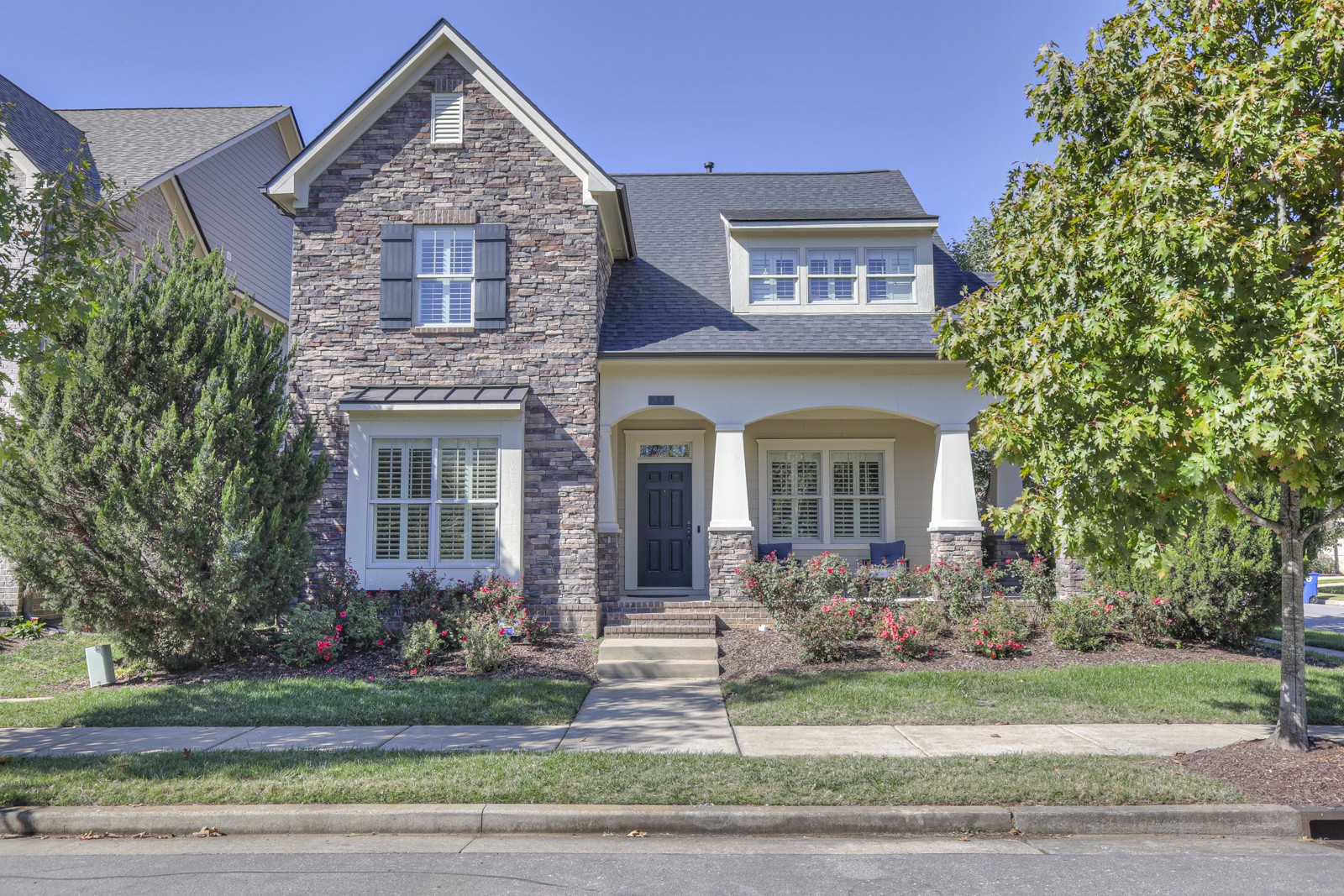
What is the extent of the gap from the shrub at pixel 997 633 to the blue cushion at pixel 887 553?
3120 mm

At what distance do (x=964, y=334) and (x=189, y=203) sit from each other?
15644 mm

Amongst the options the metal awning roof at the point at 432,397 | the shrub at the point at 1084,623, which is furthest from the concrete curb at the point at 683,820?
the metal awning roof at the point at 432,397

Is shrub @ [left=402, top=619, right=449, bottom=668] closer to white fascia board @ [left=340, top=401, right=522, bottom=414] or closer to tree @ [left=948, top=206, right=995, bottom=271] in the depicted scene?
white fascia board @ [left=340, top=401, right=522, bottom=414]

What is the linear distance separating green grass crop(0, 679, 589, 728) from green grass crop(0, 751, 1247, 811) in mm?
1340

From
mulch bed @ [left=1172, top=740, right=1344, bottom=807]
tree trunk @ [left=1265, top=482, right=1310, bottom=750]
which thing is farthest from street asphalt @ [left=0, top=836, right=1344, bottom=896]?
tree trunk @ [left=1265, top=482, right=1310, bottom=750]

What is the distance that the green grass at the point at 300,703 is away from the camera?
791 centimetres

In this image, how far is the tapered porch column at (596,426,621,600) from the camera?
12.2 m

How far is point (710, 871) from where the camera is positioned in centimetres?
480

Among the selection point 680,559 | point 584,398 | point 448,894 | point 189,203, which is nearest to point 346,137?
point 584,398

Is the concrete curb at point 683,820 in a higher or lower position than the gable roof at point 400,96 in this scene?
lower

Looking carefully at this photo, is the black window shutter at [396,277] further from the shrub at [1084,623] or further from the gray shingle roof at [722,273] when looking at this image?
the shrub at [1084,623]

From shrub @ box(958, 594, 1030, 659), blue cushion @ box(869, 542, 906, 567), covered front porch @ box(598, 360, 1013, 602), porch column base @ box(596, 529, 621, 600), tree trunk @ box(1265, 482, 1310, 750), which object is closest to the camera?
tree trunk @ box(1265, 482, 1310, 750)

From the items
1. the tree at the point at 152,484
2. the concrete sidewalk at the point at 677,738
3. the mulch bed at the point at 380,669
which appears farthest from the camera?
the mulch bed at the point at 380,669

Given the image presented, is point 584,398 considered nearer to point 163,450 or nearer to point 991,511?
point 163,450
